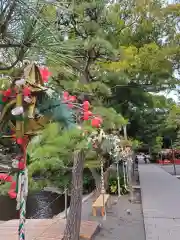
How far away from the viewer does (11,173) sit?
2.49 m

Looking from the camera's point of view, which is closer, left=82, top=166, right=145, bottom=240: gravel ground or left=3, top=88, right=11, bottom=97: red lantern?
left=3, top=88, right=11, bottom=97: red lantern

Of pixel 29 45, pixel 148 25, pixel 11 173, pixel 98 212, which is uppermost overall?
pixel 148 25

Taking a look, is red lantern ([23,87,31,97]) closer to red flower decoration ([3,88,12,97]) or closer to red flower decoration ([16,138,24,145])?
red flower decoration ([3,88,12,97])

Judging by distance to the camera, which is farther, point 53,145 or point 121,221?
point 121,221

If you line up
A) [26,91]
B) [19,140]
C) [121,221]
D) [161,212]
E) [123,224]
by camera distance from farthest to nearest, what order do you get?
[161,212] < [121,221] < [123,224] < [19,140] < [26,91]

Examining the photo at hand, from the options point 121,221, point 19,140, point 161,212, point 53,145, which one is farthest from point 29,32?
point 161,212

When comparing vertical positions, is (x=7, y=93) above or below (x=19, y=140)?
above

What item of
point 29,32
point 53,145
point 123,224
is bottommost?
point 123,224

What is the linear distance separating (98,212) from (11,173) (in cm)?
586

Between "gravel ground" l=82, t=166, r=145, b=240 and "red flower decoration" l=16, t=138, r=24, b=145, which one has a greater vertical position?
"red flower decoration" l=16, t=138, r=24, b=145

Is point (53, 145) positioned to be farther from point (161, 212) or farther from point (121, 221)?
point (161, 212)

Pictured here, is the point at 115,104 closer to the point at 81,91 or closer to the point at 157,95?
the point at 157,95

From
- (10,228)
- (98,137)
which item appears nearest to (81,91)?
(98,137)

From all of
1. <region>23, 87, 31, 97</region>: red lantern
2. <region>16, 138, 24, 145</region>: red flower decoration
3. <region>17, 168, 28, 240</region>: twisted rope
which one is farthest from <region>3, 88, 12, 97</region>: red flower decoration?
<region>17, 168, 28, 240</region>: twisted rope
